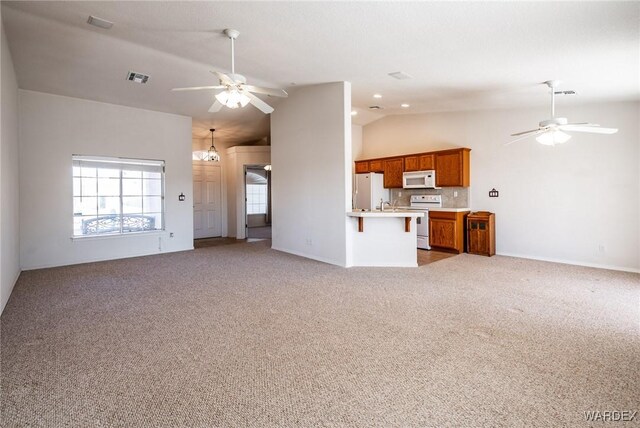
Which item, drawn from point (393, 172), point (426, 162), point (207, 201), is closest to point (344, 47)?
point (426, 162)

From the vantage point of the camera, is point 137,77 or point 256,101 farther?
point 137,77

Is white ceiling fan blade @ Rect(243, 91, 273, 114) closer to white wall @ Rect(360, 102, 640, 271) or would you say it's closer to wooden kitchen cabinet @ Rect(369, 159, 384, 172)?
wooden kitchen cabinet @ Rect(369, 159, 384, 172)

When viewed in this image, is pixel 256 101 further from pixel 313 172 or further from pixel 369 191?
pixel 369 191

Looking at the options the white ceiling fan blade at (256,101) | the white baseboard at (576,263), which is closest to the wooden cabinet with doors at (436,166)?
the white baseboard at (576,263)

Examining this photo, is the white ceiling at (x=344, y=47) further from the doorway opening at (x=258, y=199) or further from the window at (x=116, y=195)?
the doorway opening at (x=258, y=199)

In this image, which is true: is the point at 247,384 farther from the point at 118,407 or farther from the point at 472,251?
the point at 472,251

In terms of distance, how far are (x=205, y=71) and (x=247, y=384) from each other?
4.48 metres

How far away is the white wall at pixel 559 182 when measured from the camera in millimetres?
5301

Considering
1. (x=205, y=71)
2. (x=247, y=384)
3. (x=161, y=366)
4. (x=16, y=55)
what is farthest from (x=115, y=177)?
(x=247, y=384)

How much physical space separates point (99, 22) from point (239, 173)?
5.99m

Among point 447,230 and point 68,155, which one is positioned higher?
point 68,155

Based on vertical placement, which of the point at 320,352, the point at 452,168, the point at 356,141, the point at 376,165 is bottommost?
the point at 320,352

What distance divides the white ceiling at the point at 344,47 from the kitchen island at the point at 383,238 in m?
2.26

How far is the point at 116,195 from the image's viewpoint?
262 inches
